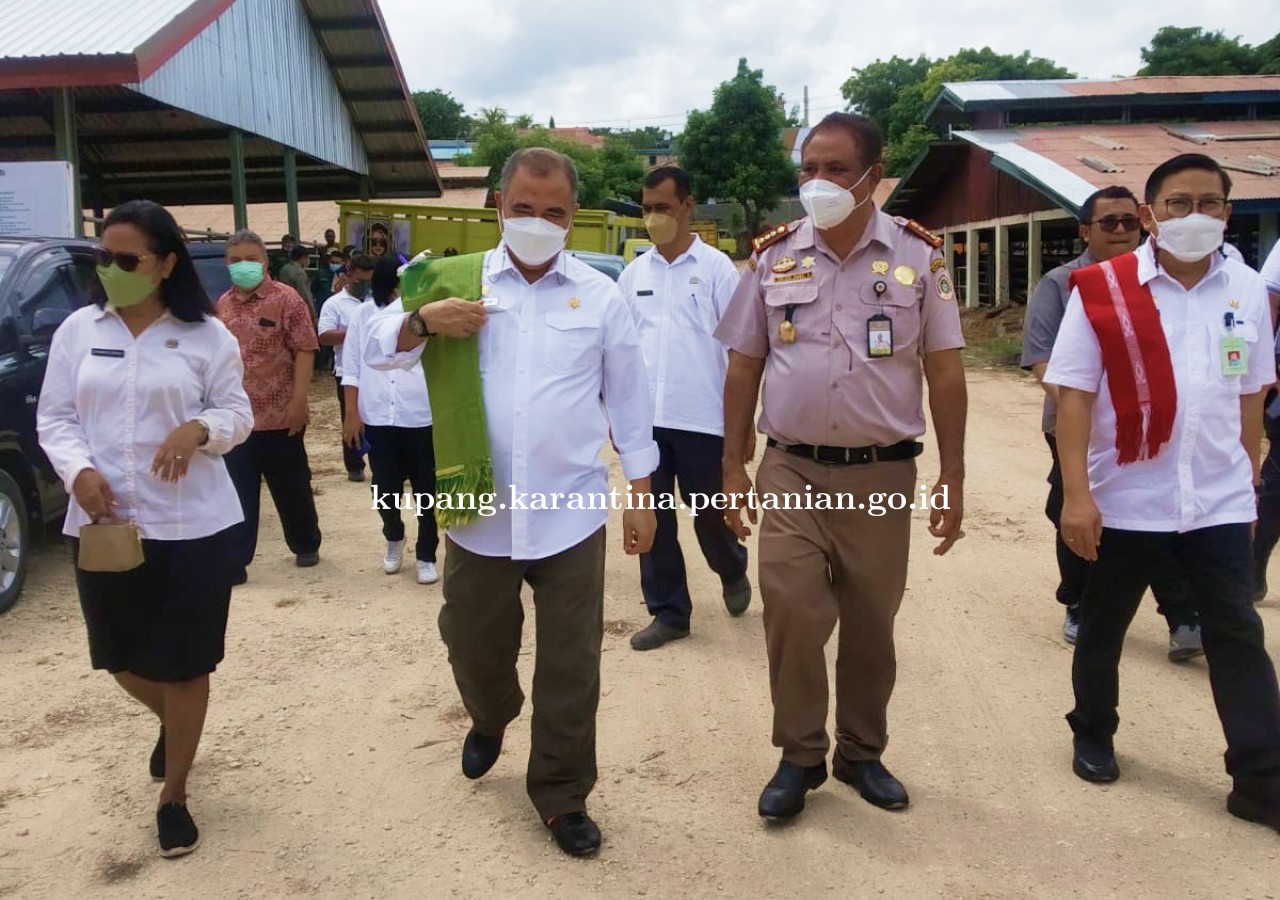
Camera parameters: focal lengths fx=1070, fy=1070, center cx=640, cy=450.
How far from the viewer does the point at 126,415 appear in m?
3.15

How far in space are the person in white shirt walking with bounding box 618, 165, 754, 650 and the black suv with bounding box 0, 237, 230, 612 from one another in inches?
88.1

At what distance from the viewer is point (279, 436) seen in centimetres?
605

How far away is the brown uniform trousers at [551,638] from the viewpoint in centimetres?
316

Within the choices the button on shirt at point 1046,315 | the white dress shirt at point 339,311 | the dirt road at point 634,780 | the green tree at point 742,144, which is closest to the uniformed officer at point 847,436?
the dirt road at point 634,780

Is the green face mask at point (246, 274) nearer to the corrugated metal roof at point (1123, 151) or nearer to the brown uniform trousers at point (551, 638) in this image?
the brown uniform trousers at point (551, 638)

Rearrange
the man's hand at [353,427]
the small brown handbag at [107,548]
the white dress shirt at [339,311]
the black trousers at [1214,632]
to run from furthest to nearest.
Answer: the white dress shirt at [339,311]
the man's hand at [353,427]
the black trousers at [1214,632]
the small brown handbag at [107,548]

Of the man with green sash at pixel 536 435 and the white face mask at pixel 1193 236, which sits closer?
the man with green sash at pixel 536 435

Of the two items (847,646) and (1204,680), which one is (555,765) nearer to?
(847,646)

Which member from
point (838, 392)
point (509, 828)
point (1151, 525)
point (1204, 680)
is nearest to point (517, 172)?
point (838, 392)

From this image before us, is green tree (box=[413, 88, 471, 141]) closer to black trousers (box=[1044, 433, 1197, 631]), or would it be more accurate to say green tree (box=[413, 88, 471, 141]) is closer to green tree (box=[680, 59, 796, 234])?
green tree (box=[680, 59, 796, 234])

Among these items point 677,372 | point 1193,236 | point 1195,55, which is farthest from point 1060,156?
point 1195,55

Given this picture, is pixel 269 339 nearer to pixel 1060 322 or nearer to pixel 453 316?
pixel 453 316

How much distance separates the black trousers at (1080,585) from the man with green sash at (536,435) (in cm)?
218

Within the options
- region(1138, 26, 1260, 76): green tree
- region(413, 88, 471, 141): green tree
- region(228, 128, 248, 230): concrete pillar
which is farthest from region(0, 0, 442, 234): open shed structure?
region(413, 88, 471, 141): green tree
